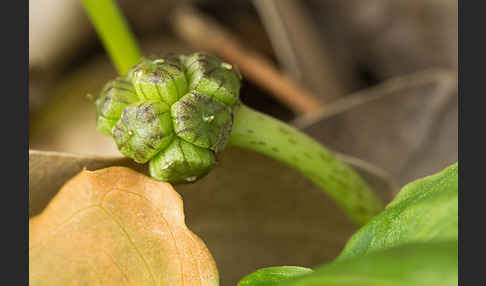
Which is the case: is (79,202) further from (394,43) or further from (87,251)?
(394,43)

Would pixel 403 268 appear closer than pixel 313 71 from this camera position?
Yes

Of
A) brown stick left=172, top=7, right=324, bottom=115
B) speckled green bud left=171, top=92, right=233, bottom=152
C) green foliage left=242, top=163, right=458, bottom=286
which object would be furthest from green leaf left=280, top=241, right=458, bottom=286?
brown stick left=172, top=7, right=324, bottom=115

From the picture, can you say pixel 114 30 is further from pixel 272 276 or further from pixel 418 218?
pixel 418 218

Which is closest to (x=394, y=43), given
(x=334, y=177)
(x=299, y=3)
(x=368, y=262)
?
(x=299, y=3)

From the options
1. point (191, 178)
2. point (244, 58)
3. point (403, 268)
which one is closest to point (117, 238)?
point (191, 178)

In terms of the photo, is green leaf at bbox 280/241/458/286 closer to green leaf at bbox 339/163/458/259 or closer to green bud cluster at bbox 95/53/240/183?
green leaf at bbox 339/163/458/259
